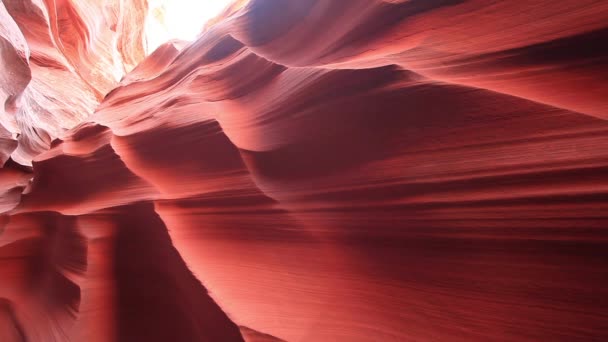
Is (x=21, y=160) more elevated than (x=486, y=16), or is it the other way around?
(x=486, y=16)

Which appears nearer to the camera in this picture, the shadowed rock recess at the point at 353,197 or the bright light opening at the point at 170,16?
the shadowed rock recess at the point at 353,197

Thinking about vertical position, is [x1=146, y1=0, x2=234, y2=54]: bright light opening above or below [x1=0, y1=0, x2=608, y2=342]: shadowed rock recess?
above

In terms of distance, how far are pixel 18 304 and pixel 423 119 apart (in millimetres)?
2245

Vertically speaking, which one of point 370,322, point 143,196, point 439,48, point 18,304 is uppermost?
point 439,48

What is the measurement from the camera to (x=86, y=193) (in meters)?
1.97

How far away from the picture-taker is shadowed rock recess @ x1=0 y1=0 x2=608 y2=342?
77 cm

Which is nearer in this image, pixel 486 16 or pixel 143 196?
pixel 486 16

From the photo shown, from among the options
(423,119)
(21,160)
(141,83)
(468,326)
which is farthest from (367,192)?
(21,160)

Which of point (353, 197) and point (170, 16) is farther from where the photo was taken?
point (170, 16)

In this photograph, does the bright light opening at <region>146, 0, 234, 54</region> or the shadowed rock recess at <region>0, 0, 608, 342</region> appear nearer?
the shadowed rock recess at <region>0, 0, 608, 342</region>

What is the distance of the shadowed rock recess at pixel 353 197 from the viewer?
0.77 metres

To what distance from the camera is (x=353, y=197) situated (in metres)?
1.12

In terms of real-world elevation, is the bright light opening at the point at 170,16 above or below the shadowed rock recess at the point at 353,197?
above

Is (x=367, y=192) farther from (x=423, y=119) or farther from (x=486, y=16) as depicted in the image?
(x=486, y=16)
